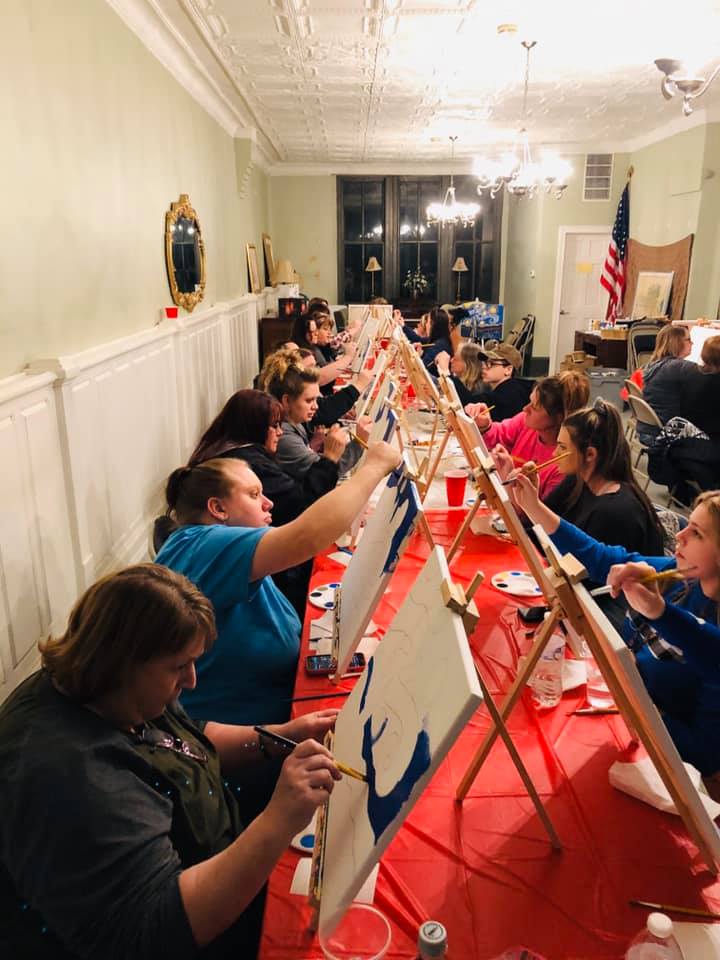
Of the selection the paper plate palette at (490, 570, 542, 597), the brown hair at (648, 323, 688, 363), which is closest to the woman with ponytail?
the paper plate palette at (490, 570, 542, 597)

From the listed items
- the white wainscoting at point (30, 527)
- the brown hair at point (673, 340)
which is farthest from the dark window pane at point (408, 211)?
the white wainscoting at point (30, 527)

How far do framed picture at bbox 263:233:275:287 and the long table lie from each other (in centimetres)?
971

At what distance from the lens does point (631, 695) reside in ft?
3.49

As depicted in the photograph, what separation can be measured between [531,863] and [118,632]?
83 cm

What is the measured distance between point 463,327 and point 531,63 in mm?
5791

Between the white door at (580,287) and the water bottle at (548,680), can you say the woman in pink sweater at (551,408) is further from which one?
the white door at (580,287)

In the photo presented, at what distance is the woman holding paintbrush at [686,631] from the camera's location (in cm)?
153

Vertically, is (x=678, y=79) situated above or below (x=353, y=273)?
above

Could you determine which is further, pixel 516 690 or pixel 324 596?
pixel 324 596

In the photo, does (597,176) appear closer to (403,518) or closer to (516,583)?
(516,583)

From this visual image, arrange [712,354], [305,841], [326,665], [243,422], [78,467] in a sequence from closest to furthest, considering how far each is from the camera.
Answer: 1. [305,841]
2. [326,665]
3. [78,467]
4. [243,422]
5. [712,354]

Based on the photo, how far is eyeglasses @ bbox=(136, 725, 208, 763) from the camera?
1138 millimetres

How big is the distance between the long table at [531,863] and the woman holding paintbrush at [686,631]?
0.72ft

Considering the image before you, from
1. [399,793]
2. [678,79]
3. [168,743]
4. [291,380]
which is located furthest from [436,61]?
[399,793]
